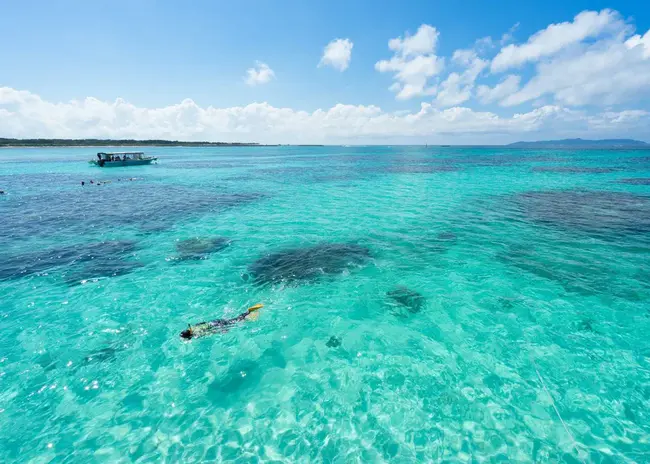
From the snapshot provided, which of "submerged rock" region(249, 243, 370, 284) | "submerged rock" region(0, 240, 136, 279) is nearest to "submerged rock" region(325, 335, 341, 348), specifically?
"submerged rock" region(249, 243, 370, 284)

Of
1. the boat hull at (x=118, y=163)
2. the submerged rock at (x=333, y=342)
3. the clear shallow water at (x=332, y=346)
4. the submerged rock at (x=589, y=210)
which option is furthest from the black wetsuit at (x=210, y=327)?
the boat hull at (x=118, y=163)

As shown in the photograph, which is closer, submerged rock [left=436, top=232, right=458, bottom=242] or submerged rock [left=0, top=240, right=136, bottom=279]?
submerged rock [left=0, top=240, right=136, bottom=279]

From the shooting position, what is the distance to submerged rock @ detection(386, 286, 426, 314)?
46.1 ft

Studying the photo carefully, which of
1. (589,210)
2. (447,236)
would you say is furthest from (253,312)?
(589,210)

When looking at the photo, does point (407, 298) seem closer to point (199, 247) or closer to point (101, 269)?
point (199, 247)

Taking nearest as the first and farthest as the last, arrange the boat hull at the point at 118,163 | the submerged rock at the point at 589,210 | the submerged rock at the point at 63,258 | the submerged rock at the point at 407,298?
the submerged rock at the point at 407,298
the submerged rock at the point at 63,258
the submerged rock at the point at 589,210
the boat hull at the point at 118,163

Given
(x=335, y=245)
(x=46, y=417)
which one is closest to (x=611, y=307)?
(x=335, y=245)

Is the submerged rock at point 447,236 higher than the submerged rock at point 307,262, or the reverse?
the submerged rock at point 447,236

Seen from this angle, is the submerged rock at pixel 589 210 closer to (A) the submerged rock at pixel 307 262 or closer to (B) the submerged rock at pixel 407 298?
(B) the submerged rock at pixel 407 298

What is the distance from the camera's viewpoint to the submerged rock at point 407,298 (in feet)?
46.1

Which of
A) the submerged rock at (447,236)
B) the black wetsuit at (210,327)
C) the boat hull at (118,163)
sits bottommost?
the black wetsuit at (210,327)

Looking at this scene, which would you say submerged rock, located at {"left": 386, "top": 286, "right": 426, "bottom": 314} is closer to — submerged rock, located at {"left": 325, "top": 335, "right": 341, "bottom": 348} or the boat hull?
submerged rock, located at {"left": 325, "top": 335, "right": 341, "bottom": 348}

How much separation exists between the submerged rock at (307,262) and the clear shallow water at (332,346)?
0.16m

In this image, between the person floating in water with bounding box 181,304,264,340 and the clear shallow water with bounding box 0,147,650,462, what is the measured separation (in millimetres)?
473
